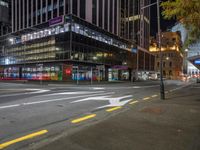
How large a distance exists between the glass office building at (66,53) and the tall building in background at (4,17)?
10516 millimetres

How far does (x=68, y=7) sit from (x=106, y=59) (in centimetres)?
1765

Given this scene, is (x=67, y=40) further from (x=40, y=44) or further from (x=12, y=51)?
(x=12, y=51)

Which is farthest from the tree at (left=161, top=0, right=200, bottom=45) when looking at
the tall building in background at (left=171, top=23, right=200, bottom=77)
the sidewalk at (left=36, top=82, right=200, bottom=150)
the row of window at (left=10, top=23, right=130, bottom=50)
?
the row of window at (left=10, top=23, right=130, bottom=50)

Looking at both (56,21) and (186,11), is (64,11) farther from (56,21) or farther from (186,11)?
(186,11)

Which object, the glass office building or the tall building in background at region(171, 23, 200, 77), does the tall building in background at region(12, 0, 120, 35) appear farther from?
the tall building in background at region(171, 23, 200, 77)

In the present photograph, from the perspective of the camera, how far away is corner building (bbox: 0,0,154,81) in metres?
41.9

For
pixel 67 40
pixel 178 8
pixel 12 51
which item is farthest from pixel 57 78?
pixel 178 8

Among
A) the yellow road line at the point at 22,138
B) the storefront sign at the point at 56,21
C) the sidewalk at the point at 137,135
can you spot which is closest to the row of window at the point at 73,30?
the storefront sign at the point at 56,21

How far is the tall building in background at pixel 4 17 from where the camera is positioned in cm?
6562

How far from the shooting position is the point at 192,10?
22.7 feet

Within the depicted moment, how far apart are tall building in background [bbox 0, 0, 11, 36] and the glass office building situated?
10.5 metres

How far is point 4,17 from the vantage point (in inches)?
2650

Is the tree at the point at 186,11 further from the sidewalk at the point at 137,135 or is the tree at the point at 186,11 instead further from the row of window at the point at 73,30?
the row of window at the point at 73,30

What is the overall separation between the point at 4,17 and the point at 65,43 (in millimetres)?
41022
